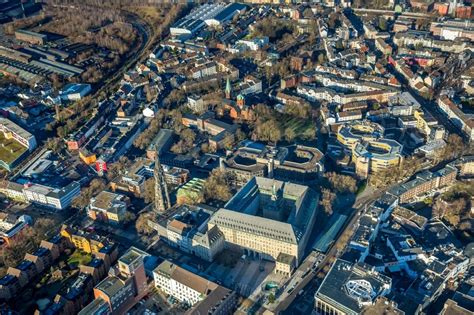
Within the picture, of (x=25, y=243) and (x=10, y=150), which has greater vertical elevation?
(x=10, y=150)

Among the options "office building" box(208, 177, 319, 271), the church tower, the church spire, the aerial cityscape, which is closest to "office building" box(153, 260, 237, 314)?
the aerial cityscape

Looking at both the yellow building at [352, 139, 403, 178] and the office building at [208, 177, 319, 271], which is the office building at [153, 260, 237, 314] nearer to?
the office building at [208, 177, 319, 271]

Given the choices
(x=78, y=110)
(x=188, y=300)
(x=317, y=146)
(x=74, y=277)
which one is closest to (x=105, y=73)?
(x=78, y=110)

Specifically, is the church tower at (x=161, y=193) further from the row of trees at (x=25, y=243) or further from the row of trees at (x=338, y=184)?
the row of trees at (x=338, y=184)

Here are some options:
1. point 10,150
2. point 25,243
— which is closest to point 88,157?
point 10,150

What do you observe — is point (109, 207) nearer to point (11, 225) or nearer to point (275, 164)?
point (11, 225)

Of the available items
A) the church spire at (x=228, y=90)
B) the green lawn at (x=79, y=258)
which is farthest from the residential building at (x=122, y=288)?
the church spire at (x=228, y=90)

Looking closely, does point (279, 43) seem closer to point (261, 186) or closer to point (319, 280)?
point (261, 186)
